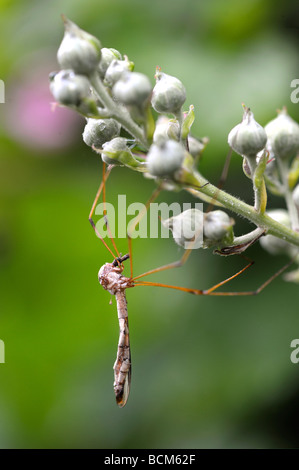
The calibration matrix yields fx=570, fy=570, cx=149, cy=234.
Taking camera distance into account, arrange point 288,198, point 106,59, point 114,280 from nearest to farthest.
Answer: point 106,59 → point 288,198 → point 114,280

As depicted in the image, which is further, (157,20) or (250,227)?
(157,20)

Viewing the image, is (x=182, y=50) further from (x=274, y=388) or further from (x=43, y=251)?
(x=274, y=388)

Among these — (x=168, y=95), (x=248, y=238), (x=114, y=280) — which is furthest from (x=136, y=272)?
(x=168, y=95)

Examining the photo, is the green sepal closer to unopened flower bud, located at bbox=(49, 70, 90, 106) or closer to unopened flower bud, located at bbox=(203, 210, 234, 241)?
unopened flower bud, located at bbox=(203, 210, 234, 241)

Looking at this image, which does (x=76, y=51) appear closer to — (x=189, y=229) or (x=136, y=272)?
(x=189, y=229)

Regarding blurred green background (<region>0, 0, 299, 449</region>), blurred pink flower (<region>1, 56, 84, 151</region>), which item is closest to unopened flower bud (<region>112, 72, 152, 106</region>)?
blurred green background (<region>0, 0, 299, 449</region>)

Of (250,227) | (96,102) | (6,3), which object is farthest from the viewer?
(6,3)

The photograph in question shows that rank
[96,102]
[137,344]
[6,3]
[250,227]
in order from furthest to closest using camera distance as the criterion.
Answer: [6,3]
[137,344]
[250,227]
[96,102]
